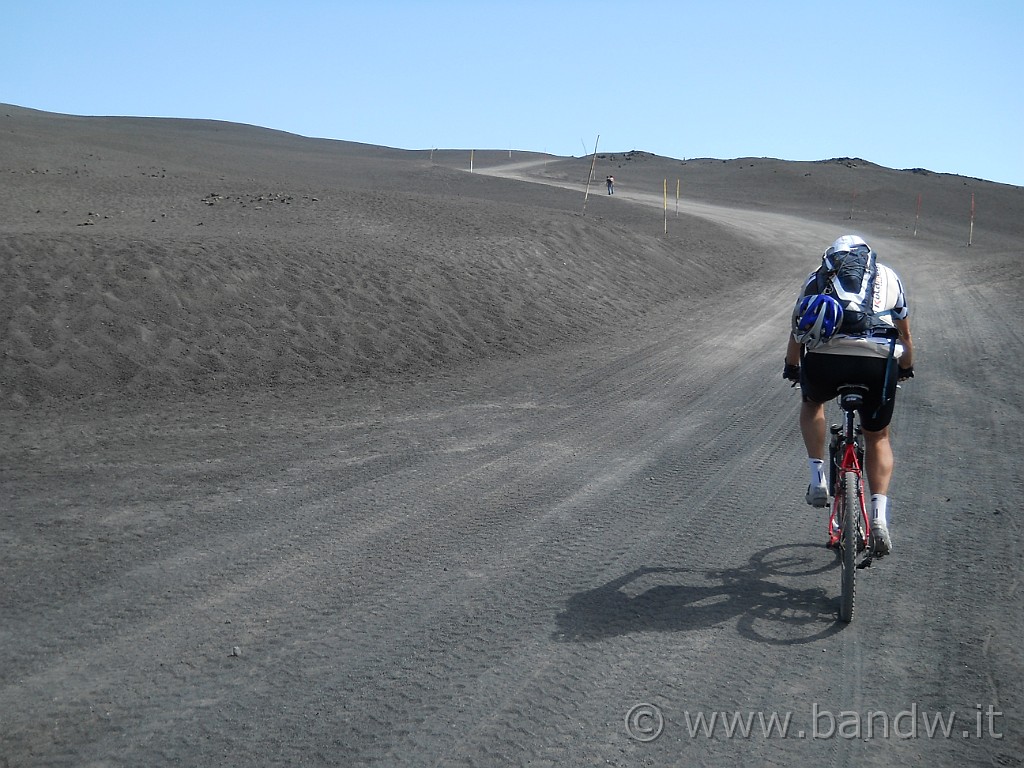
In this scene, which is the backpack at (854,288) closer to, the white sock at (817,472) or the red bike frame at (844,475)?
the red bike frame at (844,475)

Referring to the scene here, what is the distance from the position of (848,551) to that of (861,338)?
1160 millimetres

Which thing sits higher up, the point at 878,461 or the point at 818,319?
the point at 818,319

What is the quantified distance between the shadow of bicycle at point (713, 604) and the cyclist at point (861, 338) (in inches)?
22.6

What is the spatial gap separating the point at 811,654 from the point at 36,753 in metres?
3.53

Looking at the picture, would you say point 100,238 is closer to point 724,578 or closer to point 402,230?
point 402,230

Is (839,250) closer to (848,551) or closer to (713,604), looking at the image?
(848,551)

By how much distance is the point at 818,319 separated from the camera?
4.95m

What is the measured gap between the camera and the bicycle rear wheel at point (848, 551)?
4.74m

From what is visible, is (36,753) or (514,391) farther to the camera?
(514,391)

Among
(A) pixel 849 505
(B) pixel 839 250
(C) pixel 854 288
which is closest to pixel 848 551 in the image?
(A) pixel 849 505

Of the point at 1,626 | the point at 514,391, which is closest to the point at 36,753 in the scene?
the point at 1,626

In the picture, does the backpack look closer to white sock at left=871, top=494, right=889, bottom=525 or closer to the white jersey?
the white jersey

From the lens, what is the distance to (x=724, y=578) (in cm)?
547

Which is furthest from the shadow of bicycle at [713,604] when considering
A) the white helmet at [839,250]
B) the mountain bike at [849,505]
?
the white helmet at [839,250]
